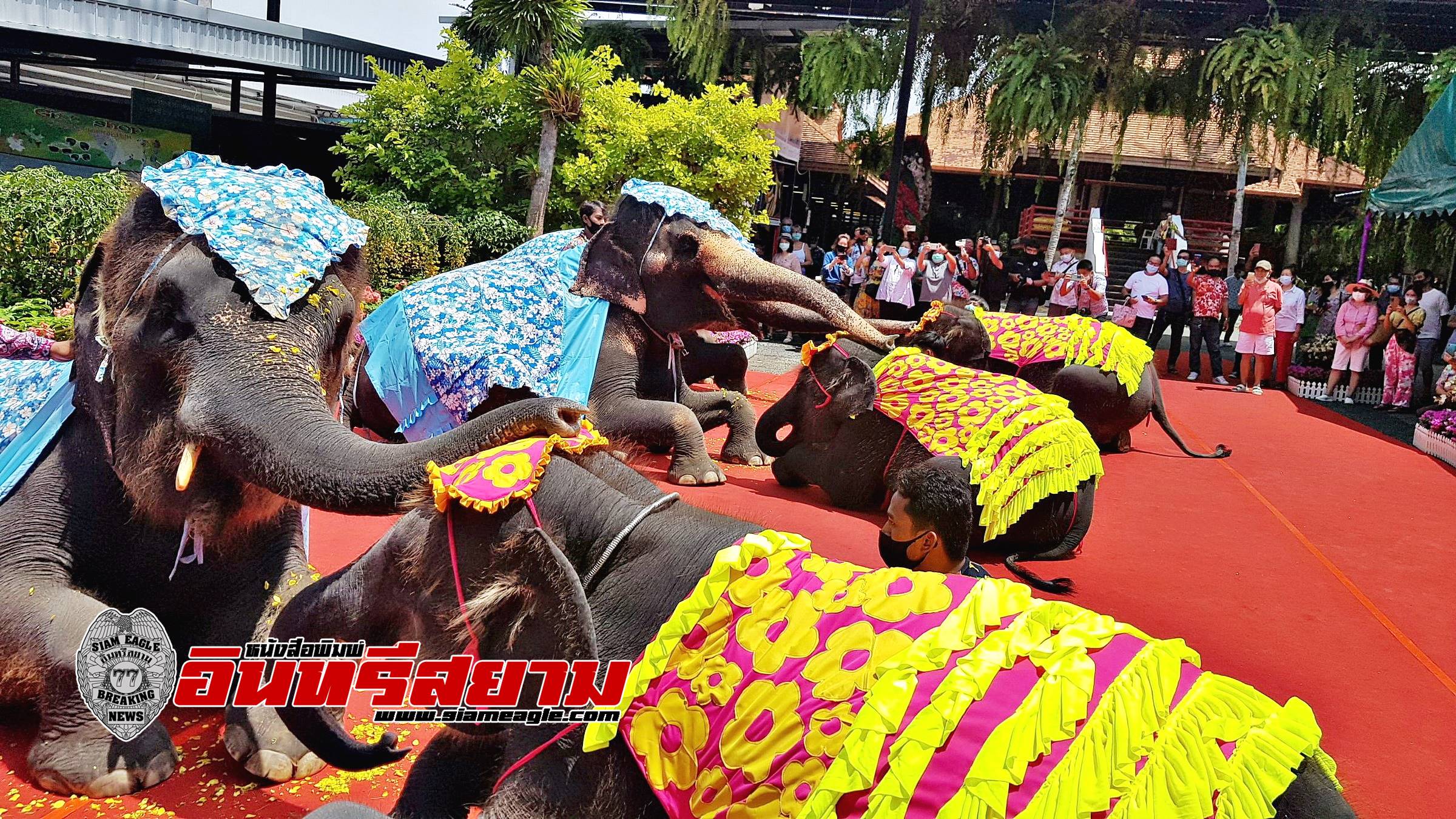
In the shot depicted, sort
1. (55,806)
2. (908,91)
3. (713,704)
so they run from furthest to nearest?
(908,91), (55,806), (713,704)

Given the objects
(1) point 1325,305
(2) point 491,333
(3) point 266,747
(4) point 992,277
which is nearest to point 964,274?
(4) point 992,277

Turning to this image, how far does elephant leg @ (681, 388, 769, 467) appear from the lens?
24.5 ft

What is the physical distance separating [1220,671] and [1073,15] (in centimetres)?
1978

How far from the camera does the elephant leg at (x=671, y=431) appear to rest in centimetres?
629

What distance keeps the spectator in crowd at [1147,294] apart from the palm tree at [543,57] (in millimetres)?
8268

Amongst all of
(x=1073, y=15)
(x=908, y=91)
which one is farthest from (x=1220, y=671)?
(x=1073, y=15)

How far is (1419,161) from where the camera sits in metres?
12.7

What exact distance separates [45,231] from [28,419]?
5.13 metres

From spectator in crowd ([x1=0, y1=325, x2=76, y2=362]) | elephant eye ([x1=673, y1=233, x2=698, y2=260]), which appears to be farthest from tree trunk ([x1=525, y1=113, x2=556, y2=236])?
spectator in crowd ([x1=0, y1=325, x2=76, y2=362])

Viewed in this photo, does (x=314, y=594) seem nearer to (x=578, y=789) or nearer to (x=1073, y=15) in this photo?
(x=578, y=789)

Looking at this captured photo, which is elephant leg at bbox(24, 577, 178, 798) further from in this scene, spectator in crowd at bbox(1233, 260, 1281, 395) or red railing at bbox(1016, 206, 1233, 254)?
red railing at bbox(1016, 206, 1233, 254)

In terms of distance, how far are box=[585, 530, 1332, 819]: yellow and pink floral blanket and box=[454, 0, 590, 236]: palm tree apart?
40.9 ft

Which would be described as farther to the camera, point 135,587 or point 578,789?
point 135,587

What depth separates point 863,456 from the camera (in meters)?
5.89
